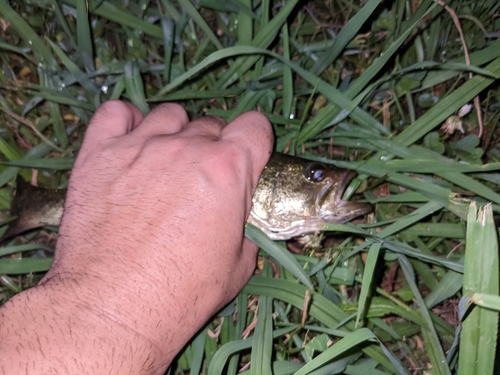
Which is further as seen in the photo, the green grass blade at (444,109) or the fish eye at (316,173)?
the green grass blade at (444,109)

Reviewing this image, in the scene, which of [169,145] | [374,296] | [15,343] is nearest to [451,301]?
[374,296]

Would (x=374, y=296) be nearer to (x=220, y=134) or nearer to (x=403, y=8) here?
(x=220, y=134)

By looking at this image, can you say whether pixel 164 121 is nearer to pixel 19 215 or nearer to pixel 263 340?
pixel 19 215

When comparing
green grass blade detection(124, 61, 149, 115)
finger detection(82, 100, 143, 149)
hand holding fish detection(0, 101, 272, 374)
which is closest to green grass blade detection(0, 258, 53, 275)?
hand holding fish detection(0, 101, 272, 374)

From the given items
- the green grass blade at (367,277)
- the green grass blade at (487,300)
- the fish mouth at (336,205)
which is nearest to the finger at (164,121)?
the fish mouth at (336,205)

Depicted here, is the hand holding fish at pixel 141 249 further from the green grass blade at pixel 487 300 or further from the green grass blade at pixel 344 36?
the green grass blade at pixel 487 300

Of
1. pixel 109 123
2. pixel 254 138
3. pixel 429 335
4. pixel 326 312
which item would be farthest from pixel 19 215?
pixel 429 335
